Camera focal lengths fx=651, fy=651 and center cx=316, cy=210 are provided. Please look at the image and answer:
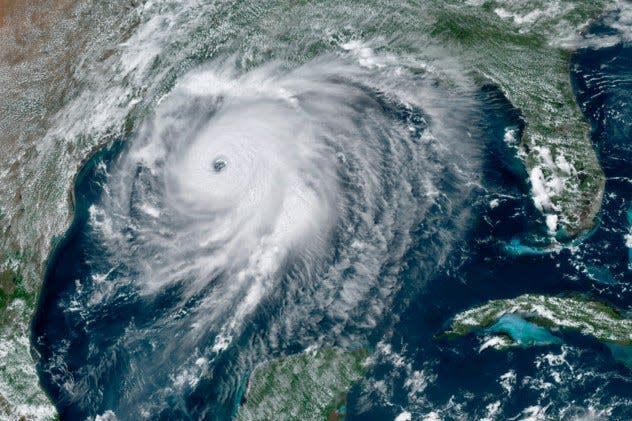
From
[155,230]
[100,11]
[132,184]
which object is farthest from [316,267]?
[100,11]

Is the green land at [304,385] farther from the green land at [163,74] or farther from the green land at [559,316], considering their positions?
the green land at [163,74]

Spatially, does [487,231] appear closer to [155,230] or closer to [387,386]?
[387,386]

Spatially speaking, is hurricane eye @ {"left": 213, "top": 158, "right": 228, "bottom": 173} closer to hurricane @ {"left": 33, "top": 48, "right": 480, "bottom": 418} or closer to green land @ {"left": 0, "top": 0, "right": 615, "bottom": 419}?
hurricane @ {"left": 33, "top": 48, "right": 480, "bottom": 418}

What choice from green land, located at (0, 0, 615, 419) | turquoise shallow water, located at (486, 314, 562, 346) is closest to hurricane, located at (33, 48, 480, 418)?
green land, located at (0, 0, 615, 419)

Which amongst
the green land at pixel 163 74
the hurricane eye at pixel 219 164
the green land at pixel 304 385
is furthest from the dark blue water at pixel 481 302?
the hurricane eye at pixel 219 164

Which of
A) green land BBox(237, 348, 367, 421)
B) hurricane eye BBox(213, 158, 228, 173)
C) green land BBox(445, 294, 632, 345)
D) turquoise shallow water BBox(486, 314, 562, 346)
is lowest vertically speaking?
green land BBox(237, 348, 367, 421)

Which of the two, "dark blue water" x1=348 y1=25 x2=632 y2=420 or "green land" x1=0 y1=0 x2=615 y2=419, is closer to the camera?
"dark blue water" x1=348 y1=25 x2=632 y2=420

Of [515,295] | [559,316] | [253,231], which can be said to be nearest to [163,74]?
[253,231]
